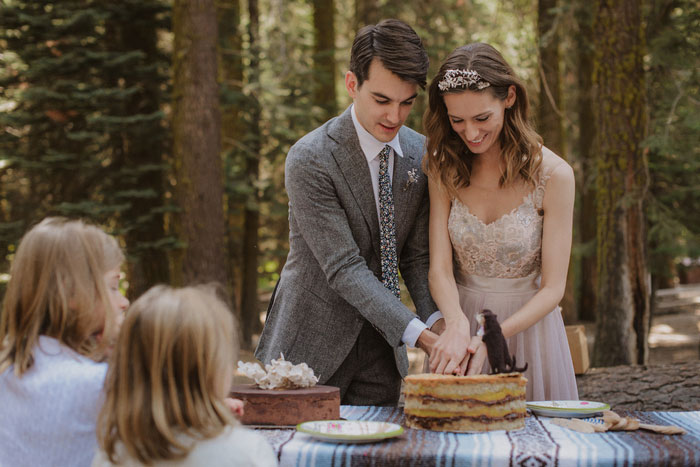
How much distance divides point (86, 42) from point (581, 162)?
28.7 ft

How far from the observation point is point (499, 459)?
2.01 metres

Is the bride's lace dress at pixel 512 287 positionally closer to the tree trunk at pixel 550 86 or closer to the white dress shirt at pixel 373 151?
the white dress shirt at pixel 373 151

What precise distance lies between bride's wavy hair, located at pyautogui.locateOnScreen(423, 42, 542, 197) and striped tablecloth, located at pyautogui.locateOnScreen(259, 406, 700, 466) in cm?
112

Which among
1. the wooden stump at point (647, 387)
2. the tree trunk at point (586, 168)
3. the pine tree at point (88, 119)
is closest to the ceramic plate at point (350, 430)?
the wooden stump at point (647, 387)

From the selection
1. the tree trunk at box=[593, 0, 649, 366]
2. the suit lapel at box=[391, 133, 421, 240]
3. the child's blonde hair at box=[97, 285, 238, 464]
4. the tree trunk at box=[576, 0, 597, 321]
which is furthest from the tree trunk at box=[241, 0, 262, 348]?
the child's blonde hair at box=[97, 285, 238, 464]

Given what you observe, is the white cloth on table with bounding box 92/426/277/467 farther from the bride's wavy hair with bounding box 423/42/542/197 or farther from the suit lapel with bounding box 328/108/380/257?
the bride's wavy hair with bounding box 423/42/542/197

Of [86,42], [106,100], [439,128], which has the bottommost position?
[439,128]

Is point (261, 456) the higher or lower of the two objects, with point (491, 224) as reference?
lower

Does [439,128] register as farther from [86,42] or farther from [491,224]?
[86,42]

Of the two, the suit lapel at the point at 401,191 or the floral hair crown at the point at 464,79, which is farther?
the suit lapel at the point at 401,191

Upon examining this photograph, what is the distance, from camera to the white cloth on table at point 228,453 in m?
1.78

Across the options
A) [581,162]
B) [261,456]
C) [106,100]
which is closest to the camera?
[261,456]

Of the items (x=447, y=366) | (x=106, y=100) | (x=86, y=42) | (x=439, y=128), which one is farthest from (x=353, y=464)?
(x=86, y=42)

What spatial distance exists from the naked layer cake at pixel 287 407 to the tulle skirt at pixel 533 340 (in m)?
0.95
